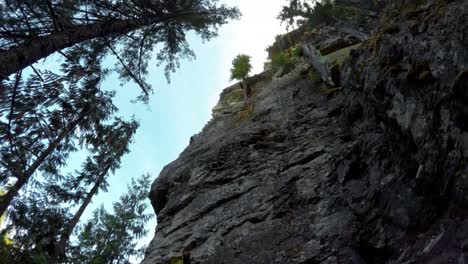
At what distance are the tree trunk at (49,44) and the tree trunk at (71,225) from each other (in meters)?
8.59

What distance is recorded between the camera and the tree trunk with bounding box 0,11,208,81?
6766 millimetres

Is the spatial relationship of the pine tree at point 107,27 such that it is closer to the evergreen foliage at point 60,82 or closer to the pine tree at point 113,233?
the evergreen foliage at point 60,82

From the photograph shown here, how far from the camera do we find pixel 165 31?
46.2 feet

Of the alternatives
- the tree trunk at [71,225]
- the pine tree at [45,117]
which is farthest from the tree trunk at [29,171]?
the tree trunk at [71,225]

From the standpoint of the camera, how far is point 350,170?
7.72 meters

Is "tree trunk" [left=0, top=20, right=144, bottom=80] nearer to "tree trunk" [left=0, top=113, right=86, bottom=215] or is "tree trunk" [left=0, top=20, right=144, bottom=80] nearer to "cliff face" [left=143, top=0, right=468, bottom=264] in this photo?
"tree trunk" [left=0, top=113, right=86, bottom=215]

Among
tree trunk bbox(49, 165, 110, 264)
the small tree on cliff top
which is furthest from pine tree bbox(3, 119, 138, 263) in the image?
the small tree on cliff top

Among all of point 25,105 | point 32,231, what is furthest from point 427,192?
point 32,231

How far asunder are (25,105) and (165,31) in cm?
722

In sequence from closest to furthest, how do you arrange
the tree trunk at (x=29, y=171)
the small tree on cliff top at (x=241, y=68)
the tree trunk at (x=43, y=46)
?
the tree trunk at (x=43, y=46), the tree trunk at (x=29, y=171), the small tree on cliff top at (x=241, y=68)

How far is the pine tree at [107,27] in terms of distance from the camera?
23.6 ft

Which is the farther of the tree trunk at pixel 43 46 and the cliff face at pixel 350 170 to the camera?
the tree trunk at pixel 43 46

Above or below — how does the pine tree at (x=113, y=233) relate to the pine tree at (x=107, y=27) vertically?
below

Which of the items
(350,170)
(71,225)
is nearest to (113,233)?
(71,225)
